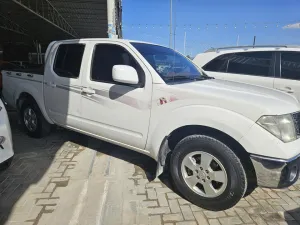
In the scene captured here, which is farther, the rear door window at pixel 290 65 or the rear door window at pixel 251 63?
the rear door window at pixel 251 63

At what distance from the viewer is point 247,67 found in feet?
19.0

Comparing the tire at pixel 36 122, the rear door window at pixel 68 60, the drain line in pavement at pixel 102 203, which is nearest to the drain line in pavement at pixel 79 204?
the drain line in pavement at pixel 102 203

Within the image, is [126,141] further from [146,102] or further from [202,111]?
[202,111]

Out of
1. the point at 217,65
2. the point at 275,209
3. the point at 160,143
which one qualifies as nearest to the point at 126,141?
the point at 160,143

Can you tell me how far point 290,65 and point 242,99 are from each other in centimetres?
323

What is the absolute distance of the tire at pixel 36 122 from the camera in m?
5.03

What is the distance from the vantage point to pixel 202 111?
2.90 metres

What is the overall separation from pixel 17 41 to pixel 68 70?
87.8 ft

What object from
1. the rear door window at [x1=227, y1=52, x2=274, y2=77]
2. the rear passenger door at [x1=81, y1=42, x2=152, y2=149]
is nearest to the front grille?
the rear passenger door at [x1=81, y1=42, x2=152, y2=149]

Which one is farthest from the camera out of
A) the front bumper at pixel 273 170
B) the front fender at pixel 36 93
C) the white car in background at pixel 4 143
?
the front fender at pixel 36 93

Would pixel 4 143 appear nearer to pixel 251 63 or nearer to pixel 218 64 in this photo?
pixel 218 64

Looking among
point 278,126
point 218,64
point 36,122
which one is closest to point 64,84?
point 36,122

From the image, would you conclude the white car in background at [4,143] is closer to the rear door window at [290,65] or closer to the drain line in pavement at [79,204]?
the drain line in pavement at [79,204]

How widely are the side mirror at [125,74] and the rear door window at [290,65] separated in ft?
11.3
